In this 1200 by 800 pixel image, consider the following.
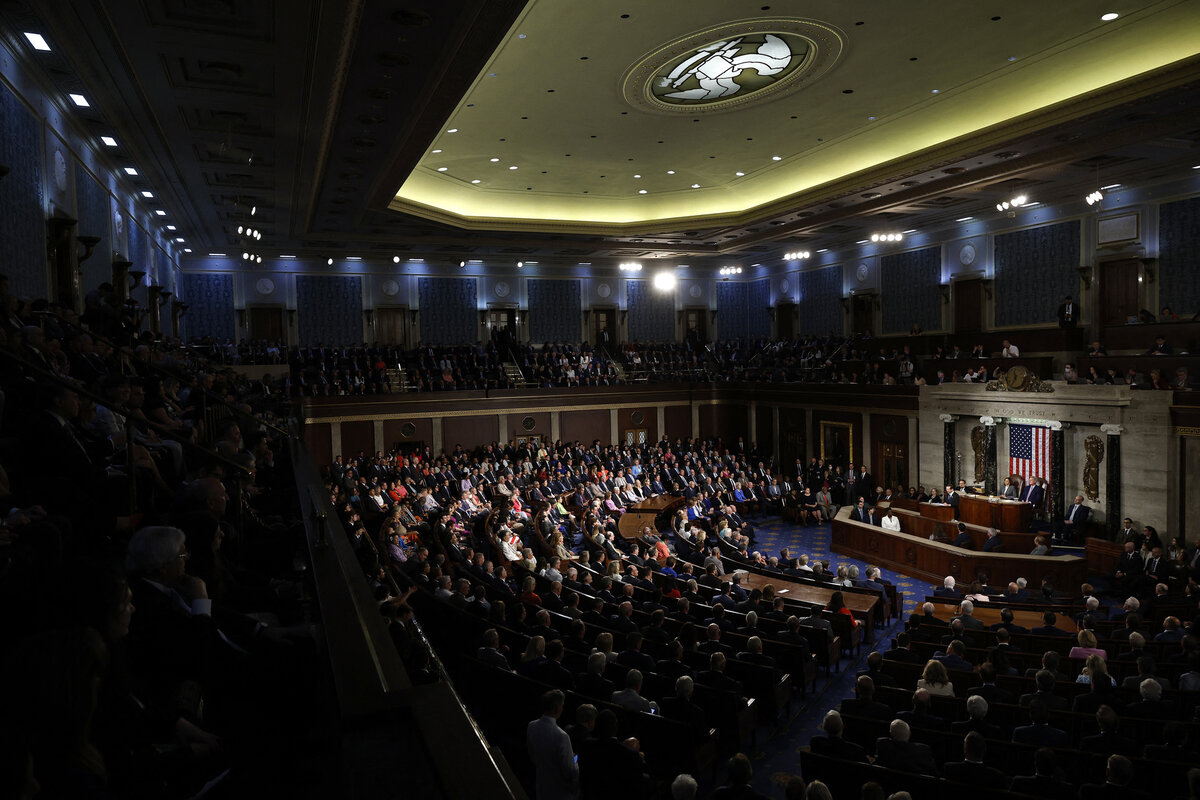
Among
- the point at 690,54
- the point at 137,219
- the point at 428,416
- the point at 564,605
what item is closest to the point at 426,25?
the point at 690,54

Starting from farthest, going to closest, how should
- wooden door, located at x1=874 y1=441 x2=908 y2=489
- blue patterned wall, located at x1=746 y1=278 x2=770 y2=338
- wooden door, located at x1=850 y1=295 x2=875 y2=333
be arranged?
1. blue patterned wall, located at x1=746 y1=278 x2=770 y2=338
2. wooden door, located at x1=850 y1=295 x2=875 y2=333
3. wooden door, located at x1=874 y1=441 x2=908 y2=489

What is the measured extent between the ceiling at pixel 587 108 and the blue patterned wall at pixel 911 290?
127cm

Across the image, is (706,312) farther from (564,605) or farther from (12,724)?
(12,724)

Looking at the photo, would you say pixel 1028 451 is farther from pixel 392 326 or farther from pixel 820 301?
pixel 392 326

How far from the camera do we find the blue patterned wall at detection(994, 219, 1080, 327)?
18.5 metres

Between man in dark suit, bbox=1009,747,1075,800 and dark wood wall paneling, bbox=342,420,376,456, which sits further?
dark wood wall paneling, bbox=342,420,376,456

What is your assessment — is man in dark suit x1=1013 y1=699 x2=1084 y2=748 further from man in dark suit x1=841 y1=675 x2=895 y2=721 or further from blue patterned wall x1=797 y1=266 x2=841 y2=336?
blue patterned wall x1=797 y1=266 x2=841 y2=336

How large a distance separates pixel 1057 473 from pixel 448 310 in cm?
2045

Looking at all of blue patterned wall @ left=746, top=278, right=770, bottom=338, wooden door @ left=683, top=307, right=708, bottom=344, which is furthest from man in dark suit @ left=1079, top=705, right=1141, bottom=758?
wooden door @ left=683, top=307, right=708, bottom=344

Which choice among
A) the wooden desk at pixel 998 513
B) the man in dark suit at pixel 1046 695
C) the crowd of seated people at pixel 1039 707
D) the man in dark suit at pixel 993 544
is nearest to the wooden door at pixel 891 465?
the wooden desk at pixel 998 513

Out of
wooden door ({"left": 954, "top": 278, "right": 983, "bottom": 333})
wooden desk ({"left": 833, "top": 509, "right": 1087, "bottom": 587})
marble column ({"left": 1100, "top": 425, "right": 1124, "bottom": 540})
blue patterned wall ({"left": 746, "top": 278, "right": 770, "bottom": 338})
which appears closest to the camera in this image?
wooden desk ({"left": 833, "top": 509, "right": 1087, "bottom": 587})

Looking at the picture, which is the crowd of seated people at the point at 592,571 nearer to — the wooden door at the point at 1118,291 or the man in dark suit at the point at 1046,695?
the man in dark suit at the point at 1046,695

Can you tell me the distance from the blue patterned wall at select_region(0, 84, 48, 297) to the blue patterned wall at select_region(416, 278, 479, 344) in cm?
1718

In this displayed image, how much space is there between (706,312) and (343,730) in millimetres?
29868
